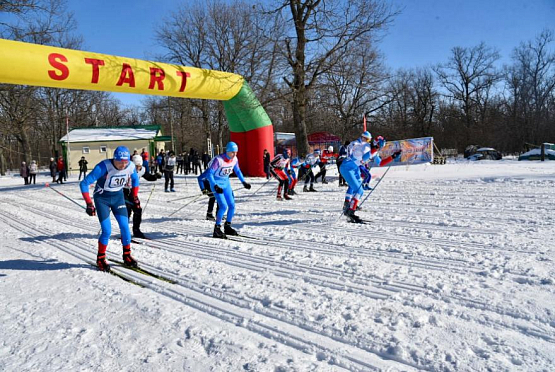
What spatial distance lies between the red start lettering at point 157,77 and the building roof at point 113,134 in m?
26.7

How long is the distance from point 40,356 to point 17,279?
2402mm

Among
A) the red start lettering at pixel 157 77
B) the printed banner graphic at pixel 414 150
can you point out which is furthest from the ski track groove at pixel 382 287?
the printed banner graphic at pixel 414 150

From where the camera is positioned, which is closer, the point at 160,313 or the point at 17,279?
Result: the point at 160,313

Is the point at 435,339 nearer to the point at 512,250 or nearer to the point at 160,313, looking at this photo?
the point at 160,313

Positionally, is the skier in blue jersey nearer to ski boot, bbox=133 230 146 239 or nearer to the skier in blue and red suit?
ski boot, bbox=133 230 146 239

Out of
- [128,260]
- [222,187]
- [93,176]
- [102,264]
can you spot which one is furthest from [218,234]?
[93,176]

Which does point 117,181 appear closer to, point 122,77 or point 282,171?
point 282,171

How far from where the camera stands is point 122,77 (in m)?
11.5

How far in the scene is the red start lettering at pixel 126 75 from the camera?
37.6ft

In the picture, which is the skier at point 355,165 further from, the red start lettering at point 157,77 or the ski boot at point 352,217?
the red start lettering at point 157,77

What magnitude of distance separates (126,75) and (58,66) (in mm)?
1967

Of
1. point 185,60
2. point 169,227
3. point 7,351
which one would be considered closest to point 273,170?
point 169,227

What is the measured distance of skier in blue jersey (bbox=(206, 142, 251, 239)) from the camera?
22.2 ft

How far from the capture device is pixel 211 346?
2.90 m
